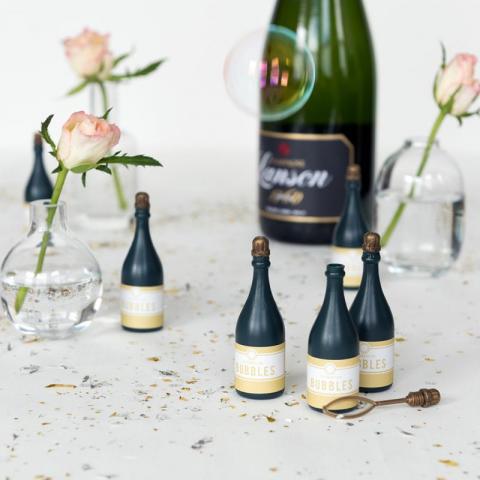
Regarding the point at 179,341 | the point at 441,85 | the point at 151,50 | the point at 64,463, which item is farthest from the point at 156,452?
the point at 151,50

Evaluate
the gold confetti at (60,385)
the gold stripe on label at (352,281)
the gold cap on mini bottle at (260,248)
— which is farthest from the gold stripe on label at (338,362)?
the gold stripe on label at (352,281)

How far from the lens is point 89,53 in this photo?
1.71 m

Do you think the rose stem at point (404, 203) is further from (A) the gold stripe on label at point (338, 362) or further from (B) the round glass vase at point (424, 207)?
(A) the gold stripe on label at point (338, 362)

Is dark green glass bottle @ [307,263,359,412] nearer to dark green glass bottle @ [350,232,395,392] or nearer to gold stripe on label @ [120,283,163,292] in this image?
dark green glass bottle @ [350,232,395,392]

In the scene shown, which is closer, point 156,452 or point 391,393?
point 156,452

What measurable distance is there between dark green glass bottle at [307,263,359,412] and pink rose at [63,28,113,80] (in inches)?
32.1

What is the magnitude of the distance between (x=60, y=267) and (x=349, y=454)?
1.48 ft

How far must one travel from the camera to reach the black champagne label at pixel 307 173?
1697 mm

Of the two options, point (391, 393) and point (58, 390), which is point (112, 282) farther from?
point (391, 393)

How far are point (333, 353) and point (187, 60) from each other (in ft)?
7.36

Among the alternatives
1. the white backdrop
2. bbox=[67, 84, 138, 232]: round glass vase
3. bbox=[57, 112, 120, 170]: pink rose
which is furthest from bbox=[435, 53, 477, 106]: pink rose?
the white backdrop

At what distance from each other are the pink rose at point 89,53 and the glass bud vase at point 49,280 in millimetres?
531

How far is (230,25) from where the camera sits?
312 cm

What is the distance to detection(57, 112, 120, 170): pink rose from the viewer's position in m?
1.10
